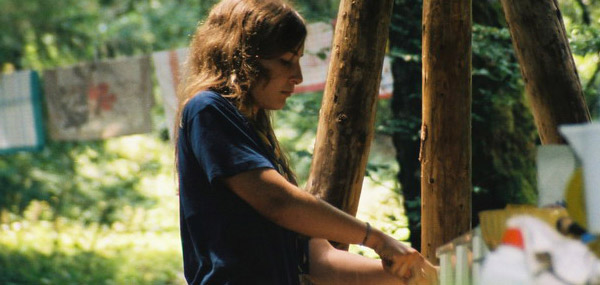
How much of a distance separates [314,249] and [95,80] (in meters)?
5.15

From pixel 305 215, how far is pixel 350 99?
838mm

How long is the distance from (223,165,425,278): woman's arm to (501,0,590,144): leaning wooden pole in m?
0.82

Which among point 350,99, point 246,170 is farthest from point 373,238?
point 350,99

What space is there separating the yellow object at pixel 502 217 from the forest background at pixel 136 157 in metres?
2.69

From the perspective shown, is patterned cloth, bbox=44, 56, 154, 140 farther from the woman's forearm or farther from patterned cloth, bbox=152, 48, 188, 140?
the woman's forearm

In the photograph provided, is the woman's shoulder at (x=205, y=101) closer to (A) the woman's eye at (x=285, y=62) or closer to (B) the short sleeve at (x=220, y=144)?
(B) the short sleeve at (x=220, y=144)

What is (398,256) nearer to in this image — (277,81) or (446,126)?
(277,81)

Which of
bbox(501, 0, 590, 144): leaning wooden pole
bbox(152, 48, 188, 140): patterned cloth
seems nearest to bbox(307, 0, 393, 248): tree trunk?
bbox(501, 0, 590, 144): leaning wooden pole

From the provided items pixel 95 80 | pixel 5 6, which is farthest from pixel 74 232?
pixel 95 80

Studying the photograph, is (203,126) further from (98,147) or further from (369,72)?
(98,147)

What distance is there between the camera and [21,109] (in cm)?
713

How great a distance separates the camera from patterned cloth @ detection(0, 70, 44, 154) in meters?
7.06

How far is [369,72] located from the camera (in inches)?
92.3

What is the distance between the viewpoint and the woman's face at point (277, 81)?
5.57 ft
